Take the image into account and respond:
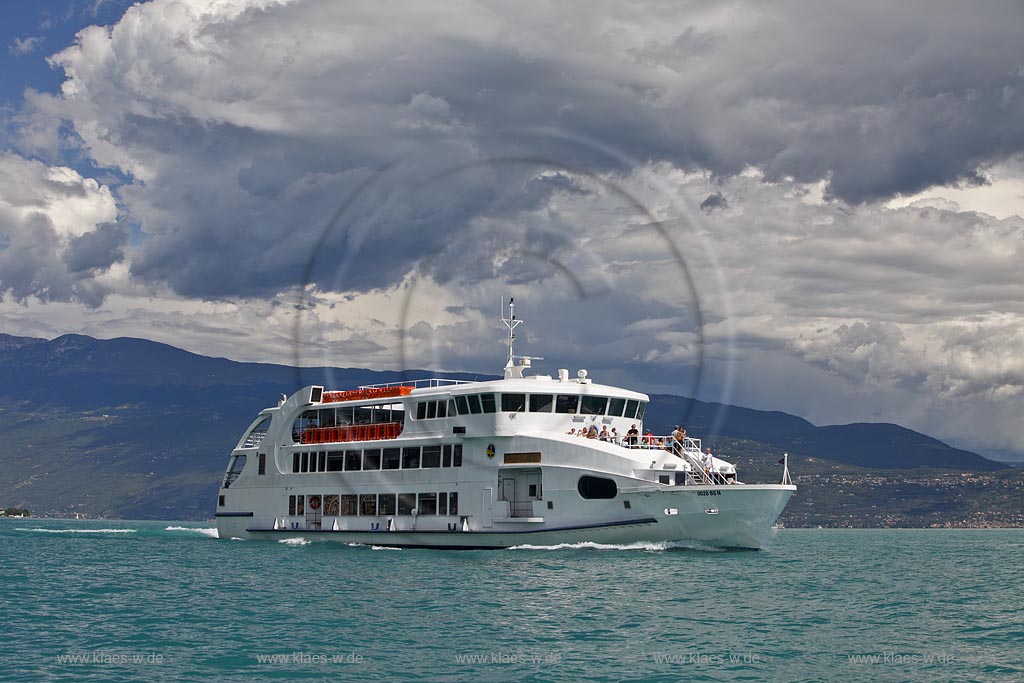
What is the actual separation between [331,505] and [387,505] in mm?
4612

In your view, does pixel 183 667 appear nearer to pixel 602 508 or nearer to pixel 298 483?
pixel 602 508

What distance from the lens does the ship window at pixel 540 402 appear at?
51969mm

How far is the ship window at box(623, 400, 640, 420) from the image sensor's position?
180ft

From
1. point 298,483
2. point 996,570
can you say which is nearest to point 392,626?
point 298,483

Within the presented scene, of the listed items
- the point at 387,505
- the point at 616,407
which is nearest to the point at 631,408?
the point at 616,407

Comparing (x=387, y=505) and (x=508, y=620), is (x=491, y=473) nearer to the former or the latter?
(x=387, y=505)

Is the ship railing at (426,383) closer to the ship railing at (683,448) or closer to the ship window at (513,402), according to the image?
the ship window at (513,402)

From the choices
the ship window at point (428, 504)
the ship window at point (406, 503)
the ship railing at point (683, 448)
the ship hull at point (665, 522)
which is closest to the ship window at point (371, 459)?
the ship window at point (406, 503)

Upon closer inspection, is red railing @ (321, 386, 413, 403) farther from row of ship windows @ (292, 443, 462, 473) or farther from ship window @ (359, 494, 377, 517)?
ship window @ (359, 494, 377, 517)

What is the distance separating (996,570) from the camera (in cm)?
5850

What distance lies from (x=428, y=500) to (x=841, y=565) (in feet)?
72.1

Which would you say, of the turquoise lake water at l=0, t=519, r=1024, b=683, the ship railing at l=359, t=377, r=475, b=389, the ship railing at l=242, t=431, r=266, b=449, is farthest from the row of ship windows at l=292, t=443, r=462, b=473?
the turquoise lake water at l=0, t=519, r=1024, b=683

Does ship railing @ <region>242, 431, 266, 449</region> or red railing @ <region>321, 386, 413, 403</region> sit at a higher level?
red railing @ <region>321, 386, 413, 403</region>

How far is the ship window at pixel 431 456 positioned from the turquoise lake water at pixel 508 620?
5.88m
